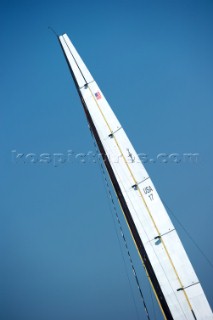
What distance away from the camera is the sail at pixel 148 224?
16.5 feet

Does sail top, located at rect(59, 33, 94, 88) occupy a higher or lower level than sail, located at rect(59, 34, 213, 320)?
higher

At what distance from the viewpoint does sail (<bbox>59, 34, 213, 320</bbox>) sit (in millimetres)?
5043

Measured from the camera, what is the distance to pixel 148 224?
214 inches

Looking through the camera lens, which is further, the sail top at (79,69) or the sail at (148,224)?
the sail top at (79,69)

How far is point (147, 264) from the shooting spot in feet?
17.4

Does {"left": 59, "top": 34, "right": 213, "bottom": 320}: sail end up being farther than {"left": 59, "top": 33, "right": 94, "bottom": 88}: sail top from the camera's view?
No

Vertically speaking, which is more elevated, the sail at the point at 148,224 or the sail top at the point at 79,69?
the sail top at the point at 79,69

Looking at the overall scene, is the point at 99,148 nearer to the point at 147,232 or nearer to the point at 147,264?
the point at 147,232

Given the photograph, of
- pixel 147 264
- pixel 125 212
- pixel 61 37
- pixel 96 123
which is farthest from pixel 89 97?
pixel 147 264

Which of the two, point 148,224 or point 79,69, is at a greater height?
point 79,69

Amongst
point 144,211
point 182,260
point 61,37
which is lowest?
point 182,260

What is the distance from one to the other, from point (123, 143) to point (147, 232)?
199 centimetres

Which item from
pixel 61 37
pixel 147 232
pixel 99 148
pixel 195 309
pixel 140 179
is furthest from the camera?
pixel 61 37

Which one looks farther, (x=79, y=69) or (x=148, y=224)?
(x=79, y=69)
